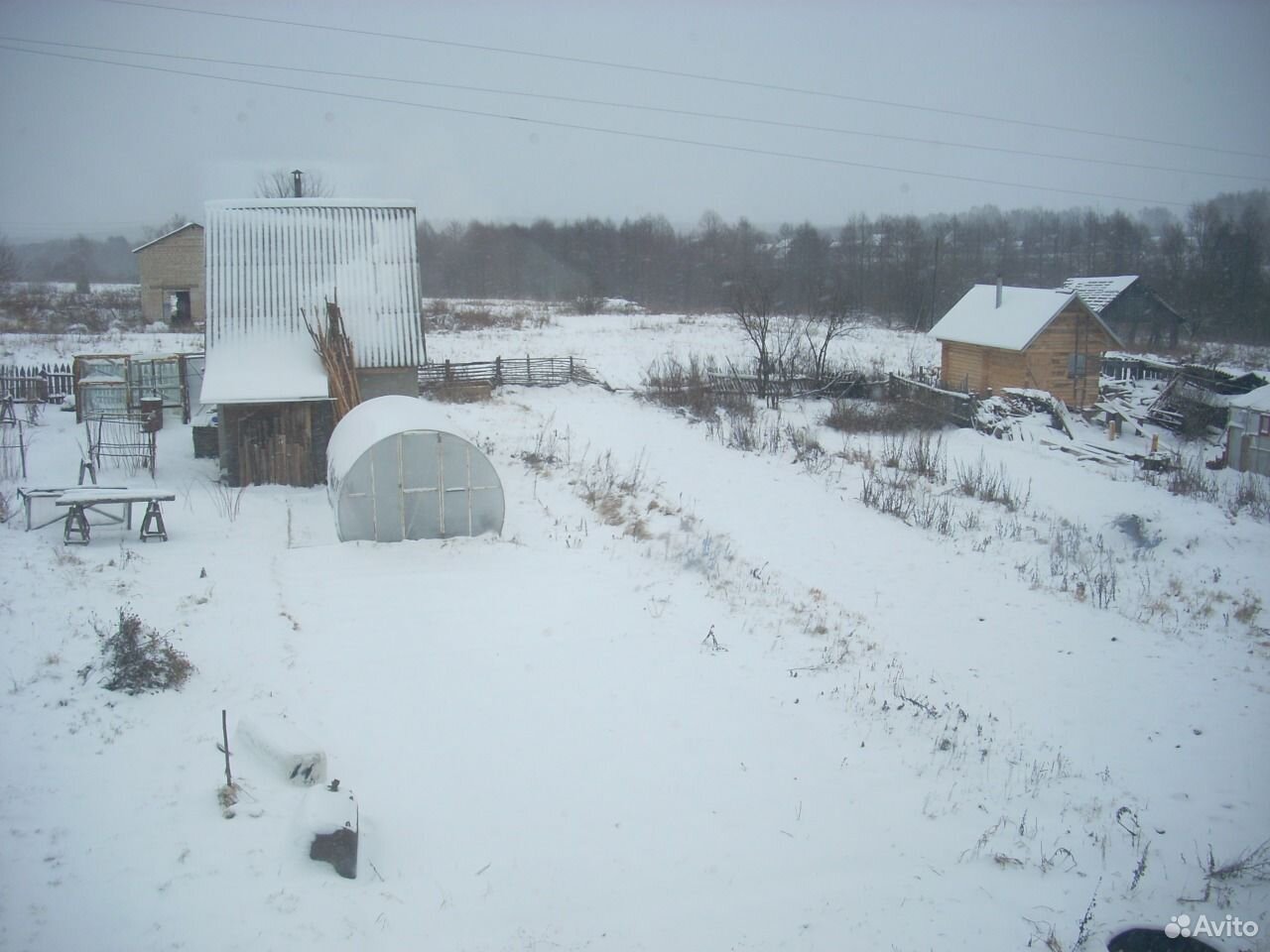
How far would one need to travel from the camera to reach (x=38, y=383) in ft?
71.7

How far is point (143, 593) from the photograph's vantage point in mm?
9547

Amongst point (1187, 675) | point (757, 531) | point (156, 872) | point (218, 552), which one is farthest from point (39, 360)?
point (1187, 675)

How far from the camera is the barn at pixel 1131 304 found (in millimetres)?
32625

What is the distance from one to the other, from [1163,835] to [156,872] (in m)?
7.17

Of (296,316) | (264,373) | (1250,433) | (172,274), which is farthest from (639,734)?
(172,274)

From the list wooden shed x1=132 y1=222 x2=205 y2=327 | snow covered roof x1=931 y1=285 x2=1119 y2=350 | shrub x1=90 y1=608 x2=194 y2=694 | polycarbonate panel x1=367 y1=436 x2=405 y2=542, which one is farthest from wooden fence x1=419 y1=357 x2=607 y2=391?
shrub x1=90 y1=608 x2=194 y2=694

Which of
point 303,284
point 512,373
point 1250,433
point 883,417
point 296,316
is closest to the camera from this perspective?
point 296,316

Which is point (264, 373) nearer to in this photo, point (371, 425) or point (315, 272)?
point (315, 272)

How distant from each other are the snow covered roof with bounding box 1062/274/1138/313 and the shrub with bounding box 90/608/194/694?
32044 millimetres

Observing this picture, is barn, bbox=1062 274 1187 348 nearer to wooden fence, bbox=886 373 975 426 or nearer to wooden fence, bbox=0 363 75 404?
wooden fence, bbox=886 373 975 426

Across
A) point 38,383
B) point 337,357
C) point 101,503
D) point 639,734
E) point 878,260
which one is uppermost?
point 878,260

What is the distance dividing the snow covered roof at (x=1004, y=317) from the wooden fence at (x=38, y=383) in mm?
26192

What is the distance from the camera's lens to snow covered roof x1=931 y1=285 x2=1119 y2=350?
25.9 m

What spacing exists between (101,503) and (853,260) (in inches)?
2135
